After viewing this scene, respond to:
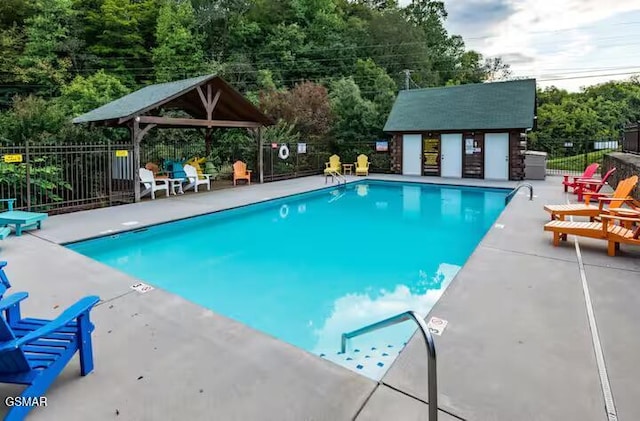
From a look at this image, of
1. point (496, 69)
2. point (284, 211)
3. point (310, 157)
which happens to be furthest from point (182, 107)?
point (496, 69)

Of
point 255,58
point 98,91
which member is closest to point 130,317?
Result: point 98,91

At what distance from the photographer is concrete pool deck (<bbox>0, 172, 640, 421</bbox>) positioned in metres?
2.34

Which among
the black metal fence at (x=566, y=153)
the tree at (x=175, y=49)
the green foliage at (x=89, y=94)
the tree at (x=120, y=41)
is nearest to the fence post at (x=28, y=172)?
the green foliage at (x=89, y=94)

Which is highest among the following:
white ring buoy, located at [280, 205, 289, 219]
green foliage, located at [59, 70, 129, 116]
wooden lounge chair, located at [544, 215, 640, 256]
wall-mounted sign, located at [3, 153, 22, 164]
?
green foliage, located at [59, 70, 129, 116]

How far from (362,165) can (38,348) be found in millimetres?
16489

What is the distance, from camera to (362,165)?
18266mm

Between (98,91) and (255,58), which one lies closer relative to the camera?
(98,91)

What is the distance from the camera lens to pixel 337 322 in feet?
14.5

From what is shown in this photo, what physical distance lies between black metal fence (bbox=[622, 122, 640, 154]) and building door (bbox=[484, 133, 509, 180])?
155 inches

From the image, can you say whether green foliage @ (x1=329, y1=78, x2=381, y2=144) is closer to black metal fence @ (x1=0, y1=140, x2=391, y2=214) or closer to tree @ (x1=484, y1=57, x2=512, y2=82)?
black metal fence @ (x1=0, y1=140, x2=391, y2=214)

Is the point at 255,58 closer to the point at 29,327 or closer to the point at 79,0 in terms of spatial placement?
the point at 79,0

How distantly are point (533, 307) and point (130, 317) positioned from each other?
3.62m

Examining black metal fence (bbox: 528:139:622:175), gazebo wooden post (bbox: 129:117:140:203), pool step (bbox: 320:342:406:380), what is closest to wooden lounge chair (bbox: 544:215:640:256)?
pool step (bbox: 320:342:406:380)

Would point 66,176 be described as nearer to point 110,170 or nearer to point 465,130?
point 110,170
